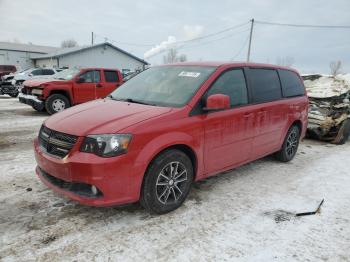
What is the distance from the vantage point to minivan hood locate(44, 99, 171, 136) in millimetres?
3072

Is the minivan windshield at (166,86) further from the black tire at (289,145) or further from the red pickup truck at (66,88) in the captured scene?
the red pickup truck at (66,88)

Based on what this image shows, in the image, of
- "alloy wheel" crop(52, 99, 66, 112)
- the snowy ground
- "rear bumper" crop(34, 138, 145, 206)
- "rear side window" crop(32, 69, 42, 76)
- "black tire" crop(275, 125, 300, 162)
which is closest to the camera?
the snowy ground

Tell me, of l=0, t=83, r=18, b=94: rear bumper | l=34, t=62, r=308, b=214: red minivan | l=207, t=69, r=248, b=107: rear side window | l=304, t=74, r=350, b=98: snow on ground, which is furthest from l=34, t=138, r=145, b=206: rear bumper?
l=0, t=83, r=18, b=94: rear bumper

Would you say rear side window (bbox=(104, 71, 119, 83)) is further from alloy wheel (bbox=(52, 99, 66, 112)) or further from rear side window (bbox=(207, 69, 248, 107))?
rear side window (bbox=(207, 69, 248, 107))

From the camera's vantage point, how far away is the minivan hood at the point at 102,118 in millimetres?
3072

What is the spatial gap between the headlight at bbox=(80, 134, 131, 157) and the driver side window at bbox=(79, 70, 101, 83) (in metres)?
8.61

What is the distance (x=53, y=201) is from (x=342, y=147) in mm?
6601

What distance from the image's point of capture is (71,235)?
9.92 feet

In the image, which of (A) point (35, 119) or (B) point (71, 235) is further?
(A) point (35, 119)

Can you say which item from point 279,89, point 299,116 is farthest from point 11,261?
point 299,116

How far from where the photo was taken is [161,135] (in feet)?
10.6

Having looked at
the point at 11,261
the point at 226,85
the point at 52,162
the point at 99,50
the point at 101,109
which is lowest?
the point at 11,261

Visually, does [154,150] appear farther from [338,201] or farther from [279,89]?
[279,89]

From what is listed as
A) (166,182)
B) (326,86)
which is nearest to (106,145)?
(166,182)
